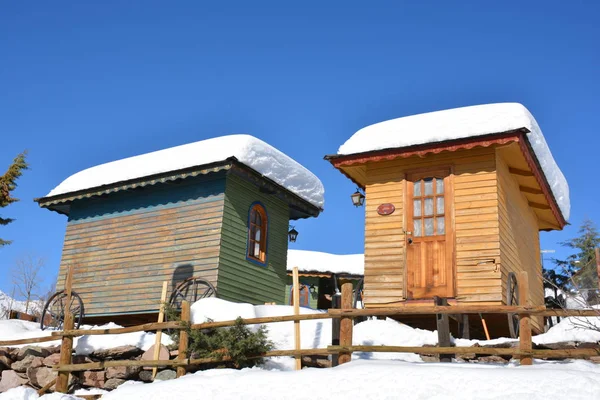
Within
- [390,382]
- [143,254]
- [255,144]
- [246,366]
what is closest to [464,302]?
[246,366]

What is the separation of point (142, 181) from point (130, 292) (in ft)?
8.63

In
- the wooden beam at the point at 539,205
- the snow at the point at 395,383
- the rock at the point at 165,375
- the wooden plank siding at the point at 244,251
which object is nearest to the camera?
the snow at the point at 395,383

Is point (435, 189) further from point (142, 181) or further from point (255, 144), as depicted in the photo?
point (142, 181)

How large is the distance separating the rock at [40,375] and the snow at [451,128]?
6847mm

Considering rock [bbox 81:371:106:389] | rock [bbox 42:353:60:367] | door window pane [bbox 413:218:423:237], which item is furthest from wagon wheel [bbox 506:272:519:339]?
rock [bbox 42:353:60:367]

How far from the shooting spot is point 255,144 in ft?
48.3

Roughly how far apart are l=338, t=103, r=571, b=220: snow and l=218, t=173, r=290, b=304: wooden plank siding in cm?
314

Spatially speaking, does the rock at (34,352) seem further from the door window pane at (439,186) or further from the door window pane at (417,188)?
the door window pane at (439,186)

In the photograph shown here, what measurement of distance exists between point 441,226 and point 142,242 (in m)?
7.32

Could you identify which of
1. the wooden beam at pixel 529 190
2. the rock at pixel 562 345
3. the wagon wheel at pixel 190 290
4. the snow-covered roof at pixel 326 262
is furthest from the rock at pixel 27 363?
the snow-covered roof at pixel 326 262

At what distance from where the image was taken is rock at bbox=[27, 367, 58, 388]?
37.9 feet

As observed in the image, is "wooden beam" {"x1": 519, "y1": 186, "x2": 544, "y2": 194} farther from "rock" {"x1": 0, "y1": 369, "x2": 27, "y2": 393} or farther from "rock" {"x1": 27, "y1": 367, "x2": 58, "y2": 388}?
"rock" {"x1": 0, "y1": 369, "x2": 27, "y2": 393}

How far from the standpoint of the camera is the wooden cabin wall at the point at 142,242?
1429cm

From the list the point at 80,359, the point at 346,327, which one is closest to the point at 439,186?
the point at 346,327
